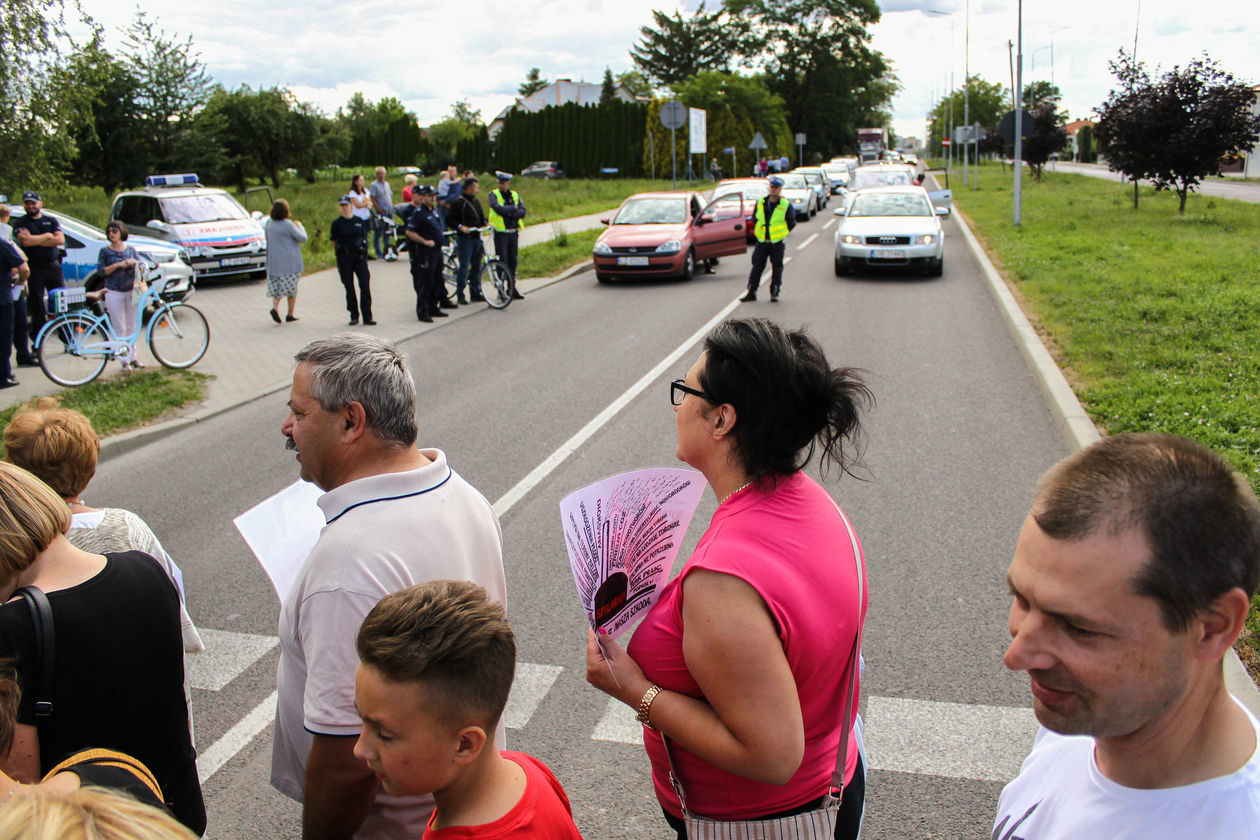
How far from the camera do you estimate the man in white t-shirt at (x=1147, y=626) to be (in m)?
1.22

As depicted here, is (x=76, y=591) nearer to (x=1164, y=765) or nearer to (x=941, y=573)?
(x=1164, y=765)

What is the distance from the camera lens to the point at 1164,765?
1.29 m

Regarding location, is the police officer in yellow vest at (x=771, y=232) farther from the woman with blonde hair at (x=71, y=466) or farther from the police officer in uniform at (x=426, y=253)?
the woman with blonde hair at (x=71, y=466)

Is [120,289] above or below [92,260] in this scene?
below

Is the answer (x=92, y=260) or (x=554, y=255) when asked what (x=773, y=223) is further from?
(x=92, y=260)

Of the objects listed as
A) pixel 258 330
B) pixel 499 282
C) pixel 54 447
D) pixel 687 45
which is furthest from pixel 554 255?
pixel 687 45

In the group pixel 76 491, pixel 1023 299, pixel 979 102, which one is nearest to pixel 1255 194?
pixel 1023 299

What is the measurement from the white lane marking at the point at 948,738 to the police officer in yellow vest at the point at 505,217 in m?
13.0

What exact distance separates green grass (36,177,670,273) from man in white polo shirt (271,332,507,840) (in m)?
19.0

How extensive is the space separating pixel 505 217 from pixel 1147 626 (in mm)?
15677

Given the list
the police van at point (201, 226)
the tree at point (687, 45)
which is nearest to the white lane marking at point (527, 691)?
the police van at point (201, 226)

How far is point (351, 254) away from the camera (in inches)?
540

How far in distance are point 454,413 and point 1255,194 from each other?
132ft

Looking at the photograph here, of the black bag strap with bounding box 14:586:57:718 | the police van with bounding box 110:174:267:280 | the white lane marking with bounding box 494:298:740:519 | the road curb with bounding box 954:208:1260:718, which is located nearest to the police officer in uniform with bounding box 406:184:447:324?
the white lane marking with bounding box 494:298:740:519
